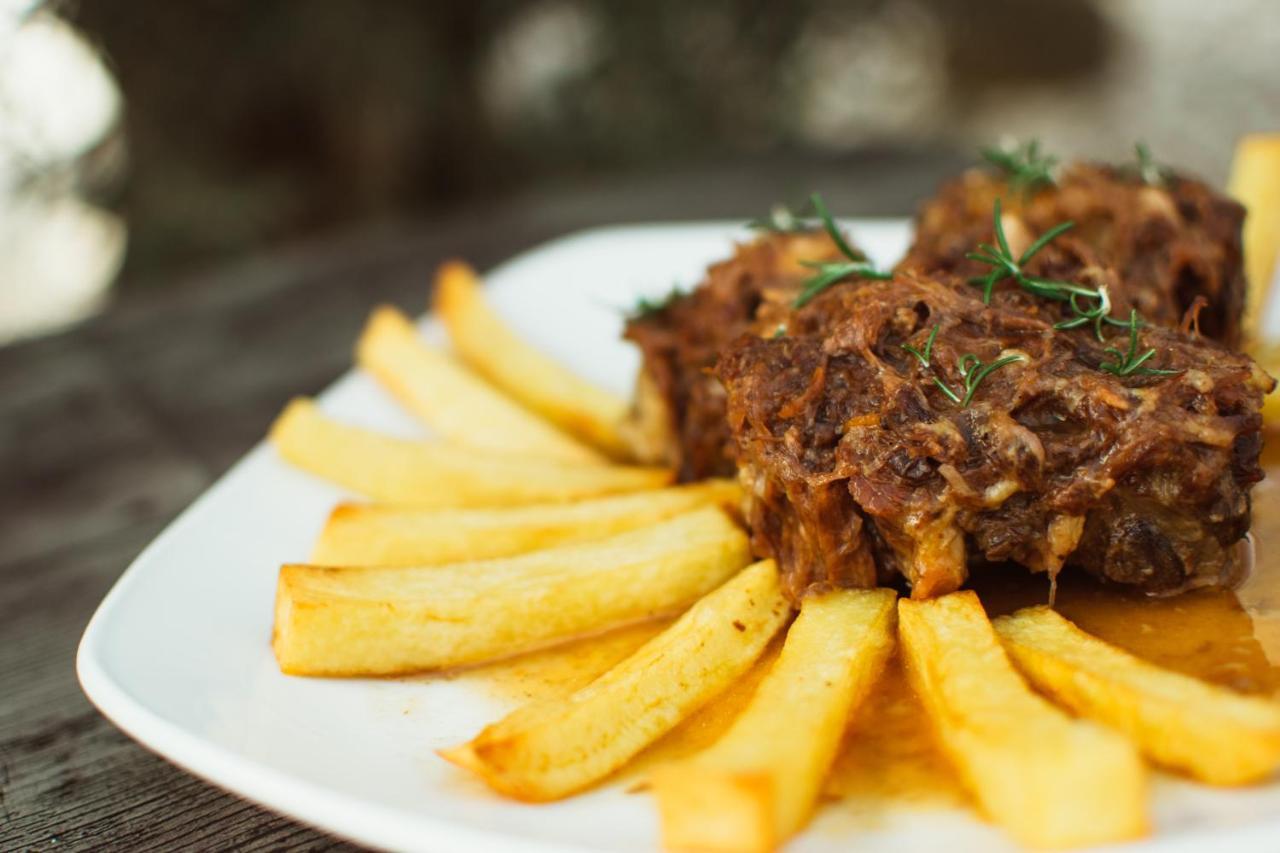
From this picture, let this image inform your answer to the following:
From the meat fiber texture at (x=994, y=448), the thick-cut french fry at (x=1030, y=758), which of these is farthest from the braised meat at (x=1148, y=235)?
the thick-cut french fry at (x=1030, y=758)

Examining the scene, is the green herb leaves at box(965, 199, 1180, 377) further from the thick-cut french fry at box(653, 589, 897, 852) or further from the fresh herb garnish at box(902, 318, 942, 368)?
the thick-cut french fry at box(653, 589, 897, 852)

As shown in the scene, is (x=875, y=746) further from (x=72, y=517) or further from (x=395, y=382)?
(x=72, y=517)

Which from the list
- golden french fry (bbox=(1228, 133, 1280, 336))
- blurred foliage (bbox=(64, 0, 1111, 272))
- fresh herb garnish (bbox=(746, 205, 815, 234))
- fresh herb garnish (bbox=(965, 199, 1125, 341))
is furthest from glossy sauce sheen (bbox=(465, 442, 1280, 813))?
blurred foliage (bbox=(64, 0, 1111, 272))

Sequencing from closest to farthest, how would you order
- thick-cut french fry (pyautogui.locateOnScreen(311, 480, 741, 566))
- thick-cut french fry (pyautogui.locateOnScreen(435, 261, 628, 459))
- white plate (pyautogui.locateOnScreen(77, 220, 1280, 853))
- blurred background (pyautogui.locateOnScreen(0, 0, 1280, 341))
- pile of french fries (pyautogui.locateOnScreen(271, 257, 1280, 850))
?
pile of french fries (pyautogui.locateOnScreen(271, 257, 1280, 850)) → white plate (pyautogui.locateOnScreen(77, 220, 1280, 853)) → thick-cut french fry (pyautogui.locateOnScreen(311, 480, 741, 566)) → thick-cut french fry (pyautogui.locateOnScreen(435, 261, 628, 459)) → blurred background (pyautogui.locateOnScreen(0, 0, 1280, 341))

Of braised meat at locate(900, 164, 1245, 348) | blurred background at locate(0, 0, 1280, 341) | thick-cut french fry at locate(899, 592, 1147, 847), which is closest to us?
thick-cut french fry at locate(899, 592, 1147, 847)

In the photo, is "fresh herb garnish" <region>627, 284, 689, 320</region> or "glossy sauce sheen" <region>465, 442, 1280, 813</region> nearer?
"glossy sauce sheen" <region>465, 442, 1280, 813</region>

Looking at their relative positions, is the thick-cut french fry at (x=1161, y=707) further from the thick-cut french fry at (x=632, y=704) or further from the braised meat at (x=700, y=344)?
the braised meat at (x=700, y=344)
